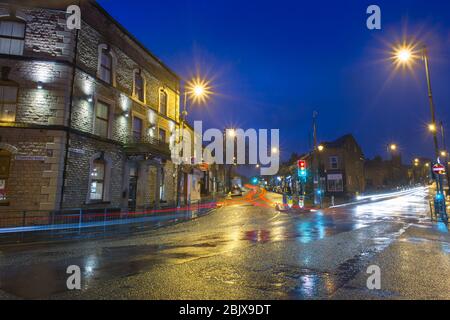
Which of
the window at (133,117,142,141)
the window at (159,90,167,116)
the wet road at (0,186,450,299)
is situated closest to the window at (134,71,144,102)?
the window at (133,117,142,141)

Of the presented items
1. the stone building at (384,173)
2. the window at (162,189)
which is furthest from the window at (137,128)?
the stone building at (384,173)

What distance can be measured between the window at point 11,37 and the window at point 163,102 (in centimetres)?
1203

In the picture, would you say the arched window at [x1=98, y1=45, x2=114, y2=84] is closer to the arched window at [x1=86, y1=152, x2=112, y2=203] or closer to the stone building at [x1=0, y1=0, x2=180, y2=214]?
the stone building at [x1=0, y1=0, x2=180, y2=214]

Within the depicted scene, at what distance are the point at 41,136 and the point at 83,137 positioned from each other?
7.48 ft

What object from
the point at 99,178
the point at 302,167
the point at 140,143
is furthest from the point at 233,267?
the point at 302,167

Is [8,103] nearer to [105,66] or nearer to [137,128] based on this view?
[105,66]

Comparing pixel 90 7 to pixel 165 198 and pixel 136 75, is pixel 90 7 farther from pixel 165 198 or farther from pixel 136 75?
pixel 165 198

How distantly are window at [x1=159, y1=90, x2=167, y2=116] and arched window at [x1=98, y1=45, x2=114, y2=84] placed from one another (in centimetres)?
682

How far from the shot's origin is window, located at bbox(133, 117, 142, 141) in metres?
22.4

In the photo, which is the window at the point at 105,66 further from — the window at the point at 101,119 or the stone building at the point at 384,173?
the stone building at the point at 384,173

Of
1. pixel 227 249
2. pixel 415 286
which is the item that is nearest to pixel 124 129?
pixel 227 249

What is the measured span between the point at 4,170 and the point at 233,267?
1375 centimetres

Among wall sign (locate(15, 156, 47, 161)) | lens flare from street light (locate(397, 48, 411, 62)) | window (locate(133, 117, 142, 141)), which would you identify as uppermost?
lens flare from street light (locate(397, 48, 411, 62))
